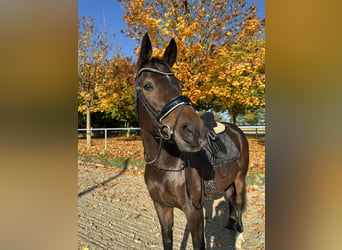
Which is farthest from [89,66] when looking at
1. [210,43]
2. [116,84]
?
[210,43]

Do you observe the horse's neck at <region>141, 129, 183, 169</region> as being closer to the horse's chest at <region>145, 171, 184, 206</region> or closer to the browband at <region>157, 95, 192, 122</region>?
the horse's chest at <region>145, 171, 184, 206</region>

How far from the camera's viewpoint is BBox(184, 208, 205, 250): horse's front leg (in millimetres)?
1948

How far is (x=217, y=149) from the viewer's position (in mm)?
2648

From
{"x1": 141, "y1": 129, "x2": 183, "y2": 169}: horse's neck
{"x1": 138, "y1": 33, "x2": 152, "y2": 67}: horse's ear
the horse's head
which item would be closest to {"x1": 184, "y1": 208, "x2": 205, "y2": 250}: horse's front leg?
{"x1": 141, "y1": 129, "x2": 183, "y2": 169}: horse's neck

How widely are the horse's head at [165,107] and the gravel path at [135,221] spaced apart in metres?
2.50

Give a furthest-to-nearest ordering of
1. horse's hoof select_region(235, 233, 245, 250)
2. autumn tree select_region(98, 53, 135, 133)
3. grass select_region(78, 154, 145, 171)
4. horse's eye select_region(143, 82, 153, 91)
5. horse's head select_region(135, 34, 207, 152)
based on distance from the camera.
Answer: autumn tree select_region(98, 53, 135, 133), grass select_region(78, 154, 145, 171), horse's hoof select_region(235, 233, 245, 250), horse's eye select_region(143, 82, 153, 91), horse's head select_region(135, 34, 207, 152)

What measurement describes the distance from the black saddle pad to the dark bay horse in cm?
14

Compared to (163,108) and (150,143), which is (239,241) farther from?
(163,108)

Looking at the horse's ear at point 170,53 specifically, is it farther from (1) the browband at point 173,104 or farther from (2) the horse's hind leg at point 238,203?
(2) the horse's hind leg at point 238,203

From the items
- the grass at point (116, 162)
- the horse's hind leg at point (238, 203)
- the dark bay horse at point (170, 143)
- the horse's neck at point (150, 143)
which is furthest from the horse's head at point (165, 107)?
the grass at point (116, 162)

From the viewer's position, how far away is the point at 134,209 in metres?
4.61
